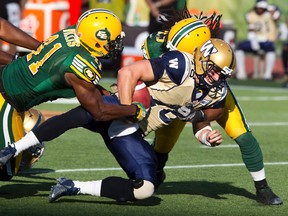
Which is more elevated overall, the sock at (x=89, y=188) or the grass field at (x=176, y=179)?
the sock at (x=89, y=188)

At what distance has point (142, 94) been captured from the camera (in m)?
6.80

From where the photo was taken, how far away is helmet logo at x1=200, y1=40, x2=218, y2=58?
6.77m

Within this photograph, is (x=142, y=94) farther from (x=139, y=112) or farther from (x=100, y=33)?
(x=100, y=33)

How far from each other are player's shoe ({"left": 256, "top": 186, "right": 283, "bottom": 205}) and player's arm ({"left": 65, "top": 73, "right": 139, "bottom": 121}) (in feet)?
3.99

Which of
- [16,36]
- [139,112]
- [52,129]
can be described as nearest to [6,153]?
[52,129]

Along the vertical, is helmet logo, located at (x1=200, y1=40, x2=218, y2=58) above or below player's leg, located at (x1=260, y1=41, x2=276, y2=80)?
above

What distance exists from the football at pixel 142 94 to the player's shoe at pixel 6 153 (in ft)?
2.90

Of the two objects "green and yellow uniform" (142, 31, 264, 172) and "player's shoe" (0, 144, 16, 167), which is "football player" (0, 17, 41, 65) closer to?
"green and yellow uniform" (142, 31, 264, 172)

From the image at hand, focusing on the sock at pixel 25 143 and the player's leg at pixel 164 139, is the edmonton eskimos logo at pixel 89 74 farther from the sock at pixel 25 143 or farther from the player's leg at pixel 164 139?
the player's leg at pixel 164 139

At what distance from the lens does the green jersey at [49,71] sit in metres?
6.57

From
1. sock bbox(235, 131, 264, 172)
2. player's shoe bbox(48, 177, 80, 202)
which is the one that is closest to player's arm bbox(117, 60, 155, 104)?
player's shoe bbox(48, 177, 80, 202)

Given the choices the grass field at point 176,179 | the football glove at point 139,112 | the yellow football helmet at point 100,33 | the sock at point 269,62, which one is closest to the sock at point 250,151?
the grass field at point 176,179

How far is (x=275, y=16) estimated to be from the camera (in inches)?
792

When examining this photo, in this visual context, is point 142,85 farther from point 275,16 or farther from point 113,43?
point 275,16
